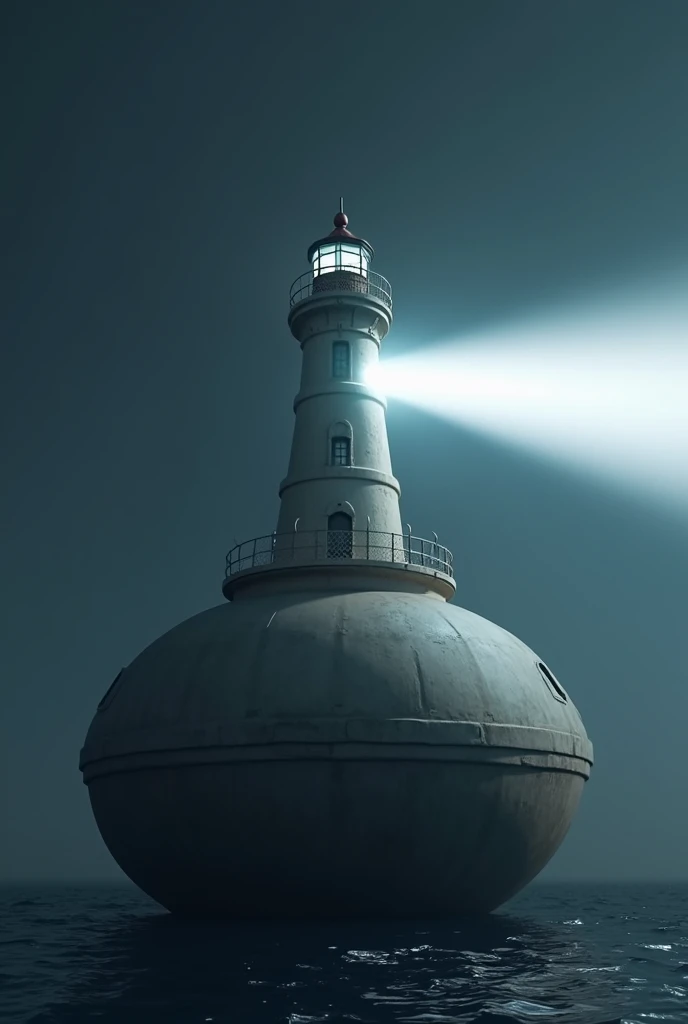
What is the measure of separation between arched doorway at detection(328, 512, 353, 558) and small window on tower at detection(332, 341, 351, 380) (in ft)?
18.7

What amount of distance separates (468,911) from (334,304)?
788 inches

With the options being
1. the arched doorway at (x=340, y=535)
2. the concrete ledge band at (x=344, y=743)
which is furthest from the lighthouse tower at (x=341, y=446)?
the concrete ledge band at (x=344, y=743)

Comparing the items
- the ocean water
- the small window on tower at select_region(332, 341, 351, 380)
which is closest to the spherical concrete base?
the ocean water

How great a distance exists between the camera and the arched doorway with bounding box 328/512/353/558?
28922 mm

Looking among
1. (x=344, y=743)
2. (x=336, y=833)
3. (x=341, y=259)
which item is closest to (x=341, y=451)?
(x=341, y=259)

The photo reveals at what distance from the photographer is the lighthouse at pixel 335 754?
21719mm

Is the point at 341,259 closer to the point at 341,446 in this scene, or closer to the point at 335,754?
the point at 341,446

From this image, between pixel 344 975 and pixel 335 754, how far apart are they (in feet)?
19.0

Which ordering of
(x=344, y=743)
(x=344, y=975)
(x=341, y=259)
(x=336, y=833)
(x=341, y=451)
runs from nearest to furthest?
(x=344, y=975) → (x=336, y=833) → (x=344, y=743) → (x=341, y=451) → (x=341, y=259)

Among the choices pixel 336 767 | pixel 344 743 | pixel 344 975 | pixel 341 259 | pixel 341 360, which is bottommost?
pixel 344 975

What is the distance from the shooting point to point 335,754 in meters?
21.6

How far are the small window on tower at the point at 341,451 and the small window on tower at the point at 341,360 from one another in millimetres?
2579

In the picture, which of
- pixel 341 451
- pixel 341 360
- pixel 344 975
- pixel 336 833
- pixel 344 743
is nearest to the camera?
pixel 344 975

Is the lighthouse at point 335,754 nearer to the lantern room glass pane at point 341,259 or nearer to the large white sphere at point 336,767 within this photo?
the large white sphere at point 336,767
